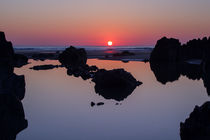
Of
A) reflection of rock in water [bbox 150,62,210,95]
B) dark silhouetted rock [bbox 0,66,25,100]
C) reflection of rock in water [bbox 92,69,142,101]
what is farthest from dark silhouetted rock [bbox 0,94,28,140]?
reflection of rock in water [bbox 150,62,210,95]

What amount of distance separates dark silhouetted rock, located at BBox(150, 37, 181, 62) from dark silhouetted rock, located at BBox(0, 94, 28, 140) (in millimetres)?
56272

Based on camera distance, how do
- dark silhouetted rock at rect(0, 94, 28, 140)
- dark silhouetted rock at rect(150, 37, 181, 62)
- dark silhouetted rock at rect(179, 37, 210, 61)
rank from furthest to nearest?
dark silhouetted rock at rect(179, 37, 210, 61)
dark silhouetted rock at rect(150, 37, 181, 62)
dark silhouetted rock at rect(0, 94, 28, 140)

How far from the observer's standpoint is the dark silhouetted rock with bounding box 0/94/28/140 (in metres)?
11.2

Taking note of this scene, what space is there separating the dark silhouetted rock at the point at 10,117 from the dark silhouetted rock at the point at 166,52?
5627 cm

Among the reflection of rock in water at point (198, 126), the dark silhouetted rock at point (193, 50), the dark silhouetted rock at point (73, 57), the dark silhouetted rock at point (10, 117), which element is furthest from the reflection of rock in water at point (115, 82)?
the dark silhouetted rock at point (193, 50)

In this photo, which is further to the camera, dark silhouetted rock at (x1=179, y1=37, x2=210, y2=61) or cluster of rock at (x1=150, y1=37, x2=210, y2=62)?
dark silhouetted rock at (x1=179, y1=37, x2=210, y2=61)

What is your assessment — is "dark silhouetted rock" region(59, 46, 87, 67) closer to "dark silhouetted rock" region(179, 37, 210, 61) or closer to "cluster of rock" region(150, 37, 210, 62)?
"cluster of rock" region(150, 37, 210, 62)

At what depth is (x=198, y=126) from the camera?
9.45 meters

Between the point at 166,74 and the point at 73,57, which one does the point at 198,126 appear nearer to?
the point at 166,74

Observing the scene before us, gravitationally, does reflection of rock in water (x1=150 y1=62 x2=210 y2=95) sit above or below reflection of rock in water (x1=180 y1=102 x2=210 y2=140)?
below

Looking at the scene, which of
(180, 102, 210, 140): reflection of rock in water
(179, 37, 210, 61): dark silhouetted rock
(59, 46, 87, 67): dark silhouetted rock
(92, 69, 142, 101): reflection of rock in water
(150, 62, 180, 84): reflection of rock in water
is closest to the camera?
(180, 102, 210, 140): reflection of rock in water

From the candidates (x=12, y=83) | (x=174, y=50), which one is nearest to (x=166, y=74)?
(x=12, y=83)

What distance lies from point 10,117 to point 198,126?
8376 mm

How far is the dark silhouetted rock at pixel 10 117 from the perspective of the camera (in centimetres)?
1116
